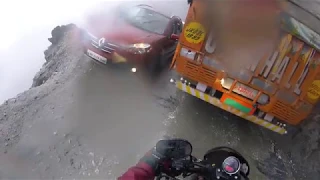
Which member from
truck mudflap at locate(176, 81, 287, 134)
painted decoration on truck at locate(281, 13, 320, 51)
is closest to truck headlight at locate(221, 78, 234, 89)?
truck mudflap at locate(176, 81, 287, 134)

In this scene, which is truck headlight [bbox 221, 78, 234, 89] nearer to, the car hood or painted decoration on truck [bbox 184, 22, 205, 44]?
painted decoration on truck [bbox 184, 22, 205, 44]

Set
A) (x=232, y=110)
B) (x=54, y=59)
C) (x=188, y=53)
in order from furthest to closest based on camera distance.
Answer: (x=54, y=59)
(x=232, y=110)
(x=188, y=53)

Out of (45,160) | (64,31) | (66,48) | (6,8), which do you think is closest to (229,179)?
(45,160)

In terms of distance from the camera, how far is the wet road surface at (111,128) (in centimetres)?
678

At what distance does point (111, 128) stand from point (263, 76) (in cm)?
315

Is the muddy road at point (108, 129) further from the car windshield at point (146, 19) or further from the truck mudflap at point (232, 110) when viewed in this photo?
the car windshield at point (146, 19)

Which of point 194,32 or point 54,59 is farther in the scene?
point 54,59

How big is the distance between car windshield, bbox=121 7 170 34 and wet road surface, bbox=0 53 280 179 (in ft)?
3.97

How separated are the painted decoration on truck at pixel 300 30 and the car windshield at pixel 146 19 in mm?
3616

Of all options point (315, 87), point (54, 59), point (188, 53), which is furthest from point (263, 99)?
point (54, 59)

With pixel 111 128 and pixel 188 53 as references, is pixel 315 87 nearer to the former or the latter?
pixel 188 53

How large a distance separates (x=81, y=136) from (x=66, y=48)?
5.02 m

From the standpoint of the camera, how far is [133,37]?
845 cm

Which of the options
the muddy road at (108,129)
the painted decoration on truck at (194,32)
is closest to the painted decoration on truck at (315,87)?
the muddy road at (108,129)
